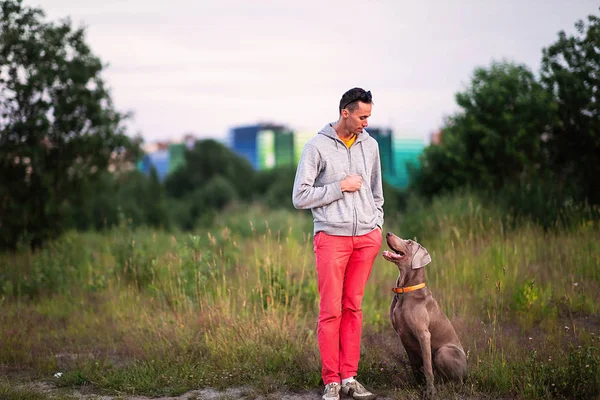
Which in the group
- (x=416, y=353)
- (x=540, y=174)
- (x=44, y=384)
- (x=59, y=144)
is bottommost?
(x=44, y=384)

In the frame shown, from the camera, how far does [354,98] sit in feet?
14.8

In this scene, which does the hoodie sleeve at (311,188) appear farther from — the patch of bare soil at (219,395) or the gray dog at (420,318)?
the patch of bare soil at (219,395)

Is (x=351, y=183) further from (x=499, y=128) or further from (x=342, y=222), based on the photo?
(x=499, y=128)

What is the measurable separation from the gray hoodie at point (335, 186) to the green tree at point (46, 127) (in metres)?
8.32

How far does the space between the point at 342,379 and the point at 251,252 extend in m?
6.16

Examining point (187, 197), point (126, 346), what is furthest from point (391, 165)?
point (126, 346)

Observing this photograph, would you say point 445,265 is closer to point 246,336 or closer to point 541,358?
point 541,358

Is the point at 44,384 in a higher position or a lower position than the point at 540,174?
lower

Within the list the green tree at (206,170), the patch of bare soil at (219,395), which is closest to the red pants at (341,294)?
the patch of bare soil at (219,395)

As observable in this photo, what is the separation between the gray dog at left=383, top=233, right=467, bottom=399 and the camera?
4.61 m

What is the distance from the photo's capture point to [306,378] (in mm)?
5340

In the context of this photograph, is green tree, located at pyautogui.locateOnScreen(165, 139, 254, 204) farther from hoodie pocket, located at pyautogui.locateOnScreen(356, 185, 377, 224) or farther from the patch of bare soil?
hoodie pocket, located at pyautogui.locateOnScreen(356, 185, 377, 224)

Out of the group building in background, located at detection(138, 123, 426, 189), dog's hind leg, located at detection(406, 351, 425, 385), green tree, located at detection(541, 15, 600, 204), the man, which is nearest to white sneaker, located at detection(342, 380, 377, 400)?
the man

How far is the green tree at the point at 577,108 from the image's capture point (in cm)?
1068
